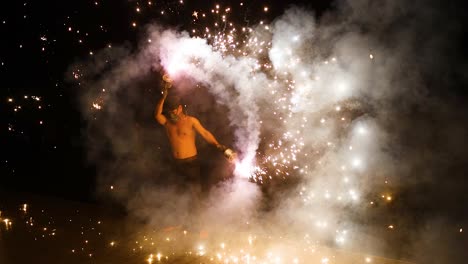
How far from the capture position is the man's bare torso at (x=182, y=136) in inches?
215

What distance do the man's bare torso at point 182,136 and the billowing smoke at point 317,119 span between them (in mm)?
779

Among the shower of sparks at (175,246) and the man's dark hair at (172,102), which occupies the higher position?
the man's dark hair at (172,102)

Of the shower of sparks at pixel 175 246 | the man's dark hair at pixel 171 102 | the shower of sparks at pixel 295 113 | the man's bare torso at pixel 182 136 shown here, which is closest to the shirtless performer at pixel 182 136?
the man's bare torso at pixel 182 136

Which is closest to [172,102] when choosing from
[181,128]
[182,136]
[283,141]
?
[181,128]

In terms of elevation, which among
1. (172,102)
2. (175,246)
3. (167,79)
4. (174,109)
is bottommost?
(175,246)

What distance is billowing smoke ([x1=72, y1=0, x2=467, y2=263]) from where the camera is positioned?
409cm

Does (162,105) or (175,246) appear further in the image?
(162,105)

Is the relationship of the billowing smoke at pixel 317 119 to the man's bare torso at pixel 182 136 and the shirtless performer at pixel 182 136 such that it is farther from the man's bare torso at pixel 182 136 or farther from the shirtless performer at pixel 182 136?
the man's bare torso at pixel 182 136

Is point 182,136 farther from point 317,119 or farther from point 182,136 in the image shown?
point 317,119

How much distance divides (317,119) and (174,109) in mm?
2371

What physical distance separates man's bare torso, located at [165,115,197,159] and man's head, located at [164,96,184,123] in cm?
8

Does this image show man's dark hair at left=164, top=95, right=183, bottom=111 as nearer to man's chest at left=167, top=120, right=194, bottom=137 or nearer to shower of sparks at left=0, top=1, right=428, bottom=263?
man's chest at left=167, top=120, right=194, bottom=137

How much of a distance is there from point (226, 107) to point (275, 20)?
5.98 ft

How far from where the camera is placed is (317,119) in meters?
4.97
